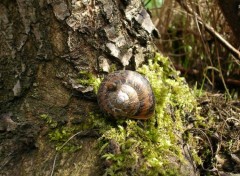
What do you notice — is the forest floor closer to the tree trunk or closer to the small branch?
the small branch

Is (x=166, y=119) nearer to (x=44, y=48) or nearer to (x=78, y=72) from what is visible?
(x=78, y=72)

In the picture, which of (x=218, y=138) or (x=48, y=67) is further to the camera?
(x=218, y=138)

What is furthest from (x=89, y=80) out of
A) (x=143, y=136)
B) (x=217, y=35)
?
(x=217, y=35)

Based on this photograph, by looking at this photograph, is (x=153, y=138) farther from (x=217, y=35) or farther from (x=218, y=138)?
(x=217, y=35)

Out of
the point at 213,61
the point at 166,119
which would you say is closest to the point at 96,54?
the point at 166,119

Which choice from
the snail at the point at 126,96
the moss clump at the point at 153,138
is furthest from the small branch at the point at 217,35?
the snail at the point at 126,96

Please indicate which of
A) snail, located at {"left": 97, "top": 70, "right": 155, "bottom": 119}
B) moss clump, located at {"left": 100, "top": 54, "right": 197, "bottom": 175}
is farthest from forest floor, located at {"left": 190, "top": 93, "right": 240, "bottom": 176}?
snail, located at {"left": 97, "top": 70, "right": 155, "bottom": 119}
